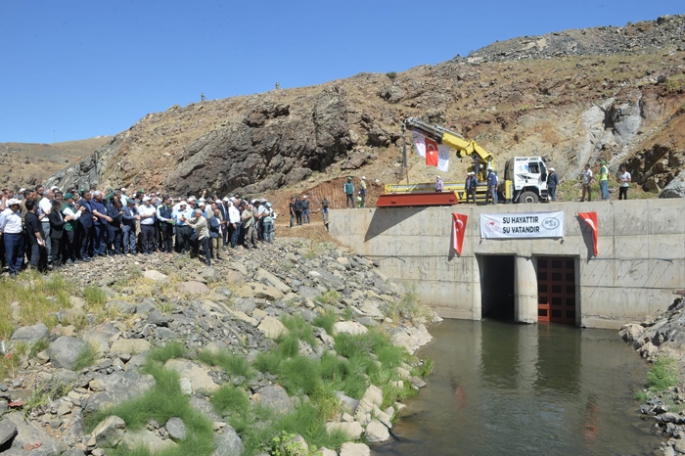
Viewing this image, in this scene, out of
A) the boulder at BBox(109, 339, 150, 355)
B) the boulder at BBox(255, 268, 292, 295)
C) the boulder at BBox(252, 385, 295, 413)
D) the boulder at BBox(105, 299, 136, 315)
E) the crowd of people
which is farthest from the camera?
the boulder at BBox(255, 268, 292, 295)

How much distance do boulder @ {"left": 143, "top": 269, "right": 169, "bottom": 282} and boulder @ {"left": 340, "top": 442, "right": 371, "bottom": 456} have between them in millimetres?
6296

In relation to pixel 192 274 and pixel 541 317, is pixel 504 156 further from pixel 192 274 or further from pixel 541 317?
pixel 192 274

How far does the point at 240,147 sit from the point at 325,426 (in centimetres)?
2853

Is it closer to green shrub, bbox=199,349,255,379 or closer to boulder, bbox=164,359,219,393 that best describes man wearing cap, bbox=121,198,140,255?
green shrub, bbox=199,349,255,379

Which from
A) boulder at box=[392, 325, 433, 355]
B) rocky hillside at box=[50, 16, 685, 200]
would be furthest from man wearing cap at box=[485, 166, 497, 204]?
rocky hillside at box=[50, 16, 685, 200]

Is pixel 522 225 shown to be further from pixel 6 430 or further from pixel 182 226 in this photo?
pixel 6 430

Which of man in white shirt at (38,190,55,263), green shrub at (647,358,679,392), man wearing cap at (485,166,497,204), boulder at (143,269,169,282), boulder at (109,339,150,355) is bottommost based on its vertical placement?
green shrub at (647,358,679,392)

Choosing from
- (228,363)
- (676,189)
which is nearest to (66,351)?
(228,363)

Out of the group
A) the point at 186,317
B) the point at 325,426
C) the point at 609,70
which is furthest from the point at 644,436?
the point at 609,70

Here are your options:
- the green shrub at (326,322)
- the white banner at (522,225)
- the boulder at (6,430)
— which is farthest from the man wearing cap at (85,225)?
the white banner at (522,225)

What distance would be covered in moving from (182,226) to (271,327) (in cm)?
478

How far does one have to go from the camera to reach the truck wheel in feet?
73.5

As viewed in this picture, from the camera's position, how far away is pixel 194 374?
1018 cm

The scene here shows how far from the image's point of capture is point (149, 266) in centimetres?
1427
